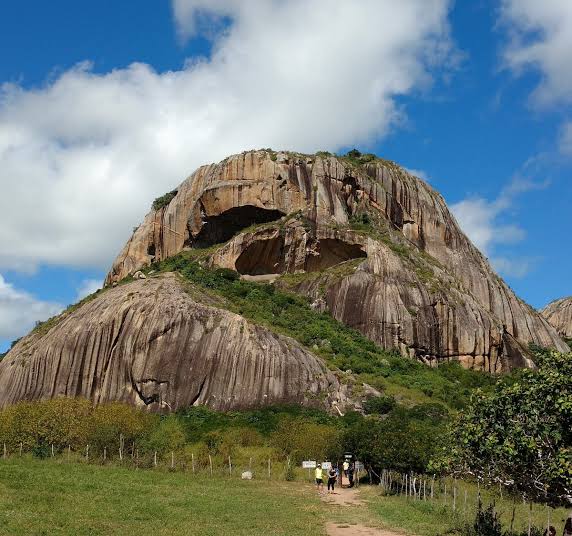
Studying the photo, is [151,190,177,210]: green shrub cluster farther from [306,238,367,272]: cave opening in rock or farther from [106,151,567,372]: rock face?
[306,238,367,272]: cave opening in rock

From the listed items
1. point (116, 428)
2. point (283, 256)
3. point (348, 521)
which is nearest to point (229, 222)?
point (283, 256)

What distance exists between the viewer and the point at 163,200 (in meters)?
103

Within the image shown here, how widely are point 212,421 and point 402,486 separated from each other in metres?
18.8

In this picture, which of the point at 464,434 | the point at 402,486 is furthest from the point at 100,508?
the point at 402,486

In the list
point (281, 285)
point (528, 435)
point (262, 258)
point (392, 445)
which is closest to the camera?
point (528, 435)

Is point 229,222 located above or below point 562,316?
below

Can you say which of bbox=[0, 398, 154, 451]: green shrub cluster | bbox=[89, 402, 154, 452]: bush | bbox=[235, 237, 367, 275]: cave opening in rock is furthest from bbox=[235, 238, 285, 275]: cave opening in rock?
bbox=[0, 398, 154, 451]: green shrub cluster

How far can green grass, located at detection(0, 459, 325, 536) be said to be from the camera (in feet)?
69.1

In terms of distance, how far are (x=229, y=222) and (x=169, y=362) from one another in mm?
38158

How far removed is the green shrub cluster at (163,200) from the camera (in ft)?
333

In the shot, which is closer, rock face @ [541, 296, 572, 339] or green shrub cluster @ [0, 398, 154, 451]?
green shrub cluster @ [0, 398, 154, 451]

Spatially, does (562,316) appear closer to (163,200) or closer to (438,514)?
(163,200)

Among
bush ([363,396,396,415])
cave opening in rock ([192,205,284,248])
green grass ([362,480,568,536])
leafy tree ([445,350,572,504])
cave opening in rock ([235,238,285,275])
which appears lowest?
green grass ([362,480,568,536])

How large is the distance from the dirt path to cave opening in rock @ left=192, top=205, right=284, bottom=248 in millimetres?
55300
